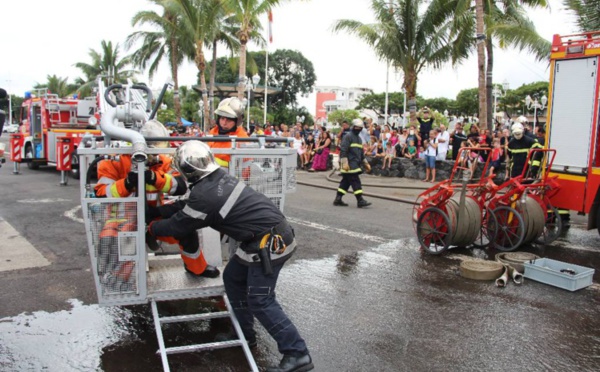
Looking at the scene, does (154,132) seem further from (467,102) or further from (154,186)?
(467,102)

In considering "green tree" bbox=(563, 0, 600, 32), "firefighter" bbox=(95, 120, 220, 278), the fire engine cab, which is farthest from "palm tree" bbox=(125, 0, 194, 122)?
"firefighter" bbox=(95, 120, 220, 278)

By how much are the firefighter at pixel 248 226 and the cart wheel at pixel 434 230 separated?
3892 millimetres

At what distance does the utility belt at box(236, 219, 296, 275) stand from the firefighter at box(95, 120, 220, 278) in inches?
29.1

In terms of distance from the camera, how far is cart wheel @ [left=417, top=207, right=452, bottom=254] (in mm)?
7145

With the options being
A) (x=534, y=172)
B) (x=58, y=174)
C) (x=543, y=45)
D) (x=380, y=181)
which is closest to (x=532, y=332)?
(x=534, y=172)

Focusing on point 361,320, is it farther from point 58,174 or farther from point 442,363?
point 58,174

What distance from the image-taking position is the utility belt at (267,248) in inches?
144

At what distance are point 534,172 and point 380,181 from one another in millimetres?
5937

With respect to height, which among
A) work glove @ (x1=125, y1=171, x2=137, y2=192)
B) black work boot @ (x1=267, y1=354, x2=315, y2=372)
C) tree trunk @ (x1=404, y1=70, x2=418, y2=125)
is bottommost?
black work boot @ (x1=267, y1=354, x2=315, y2=372)

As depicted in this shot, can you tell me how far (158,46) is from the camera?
124 feet

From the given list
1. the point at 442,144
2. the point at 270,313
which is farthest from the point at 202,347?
the point at 442,144

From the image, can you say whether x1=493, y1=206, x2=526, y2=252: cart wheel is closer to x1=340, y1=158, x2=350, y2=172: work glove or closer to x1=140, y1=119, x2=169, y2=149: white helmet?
x1=340, y1=158, x2=350, y2=172: work glove

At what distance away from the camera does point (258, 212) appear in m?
3.70

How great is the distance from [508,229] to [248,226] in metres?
5.05
